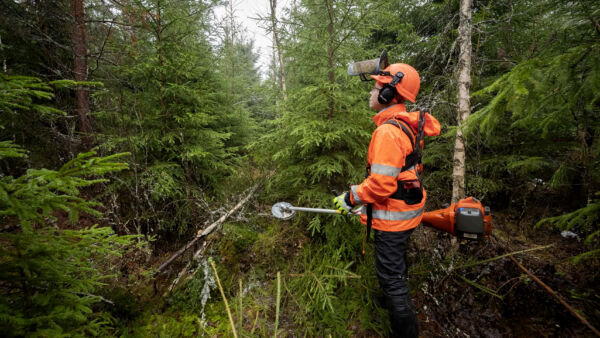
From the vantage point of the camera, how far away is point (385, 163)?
8.02 ft

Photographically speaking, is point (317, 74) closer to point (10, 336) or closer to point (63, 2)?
point (10, 336)

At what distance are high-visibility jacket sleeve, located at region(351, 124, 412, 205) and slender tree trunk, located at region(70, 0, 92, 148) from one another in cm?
602

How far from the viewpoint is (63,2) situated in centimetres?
546

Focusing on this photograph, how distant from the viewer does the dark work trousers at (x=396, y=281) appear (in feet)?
8.68

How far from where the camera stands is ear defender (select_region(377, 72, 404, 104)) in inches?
107

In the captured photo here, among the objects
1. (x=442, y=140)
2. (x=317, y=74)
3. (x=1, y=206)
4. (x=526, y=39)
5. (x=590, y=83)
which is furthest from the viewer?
(x=442, y=140)

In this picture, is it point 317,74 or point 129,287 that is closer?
point 129,287

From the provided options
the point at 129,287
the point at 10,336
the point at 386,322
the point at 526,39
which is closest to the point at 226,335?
the point at 129,287

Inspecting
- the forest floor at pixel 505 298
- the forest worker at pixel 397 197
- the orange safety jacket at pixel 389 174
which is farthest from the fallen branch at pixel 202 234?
the forest floor at pixel 505 298

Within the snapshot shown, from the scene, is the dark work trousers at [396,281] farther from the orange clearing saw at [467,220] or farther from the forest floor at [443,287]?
the forest floor at [443,287]

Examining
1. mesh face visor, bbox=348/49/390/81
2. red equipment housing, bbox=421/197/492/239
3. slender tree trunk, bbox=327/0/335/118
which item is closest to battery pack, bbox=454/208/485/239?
red equipment housing, bbox=421/197/492/239

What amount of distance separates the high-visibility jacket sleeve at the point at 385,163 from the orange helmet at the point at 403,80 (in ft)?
1.92

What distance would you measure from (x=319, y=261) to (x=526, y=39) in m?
7.28

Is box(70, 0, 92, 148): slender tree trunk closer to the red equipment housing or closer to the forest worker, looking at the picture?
the forest worker
